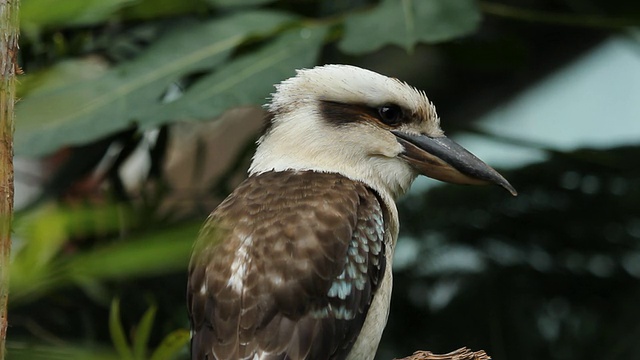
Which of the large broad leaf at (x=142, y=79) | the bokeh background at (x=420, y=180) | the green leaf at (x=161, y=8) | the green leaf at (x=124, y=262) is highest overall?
the green leaf at (x=124, y=262)

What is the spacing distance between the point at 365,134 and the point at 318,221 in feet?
0.79

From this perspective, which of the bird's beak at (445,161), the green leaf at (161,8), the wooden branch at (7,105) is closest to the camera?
the wooden branch at (7,105)

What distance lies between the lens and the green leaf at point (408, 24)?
6.95 feet

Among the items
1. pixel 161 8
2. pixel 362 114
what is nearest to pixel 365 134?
pixel 362 114

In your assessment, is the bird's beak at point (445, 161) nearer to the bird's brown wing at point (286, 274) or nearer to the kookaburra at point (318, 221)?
the kookaburra at point (318, 221)

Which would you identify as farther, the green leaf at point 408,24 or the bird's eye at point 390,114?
the green leaf at point 408,24

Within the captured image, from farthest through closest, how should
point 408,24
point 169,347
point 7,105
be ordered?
point 408,24
point 169,347
point 7,105

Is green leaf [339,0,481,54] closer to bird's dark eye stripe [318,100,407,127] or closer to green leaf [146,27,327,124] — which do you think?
green leaf [146,27,327,124]

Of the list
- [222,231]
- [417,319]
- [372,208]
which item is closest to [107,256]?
[222,231]

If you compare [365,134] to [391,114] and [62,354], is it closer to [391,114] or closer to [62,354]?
[391,114]

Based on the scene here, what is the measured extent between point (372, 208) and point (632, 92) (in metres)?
2.52

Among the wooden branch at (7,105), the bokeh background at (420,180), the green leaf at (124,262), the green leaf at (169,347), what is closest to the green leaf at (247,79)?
the bokeh background at (420,180)

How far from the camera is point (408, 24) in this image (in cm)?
215

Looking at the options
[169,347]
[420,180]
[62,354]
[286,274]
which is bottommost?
[420,180]
